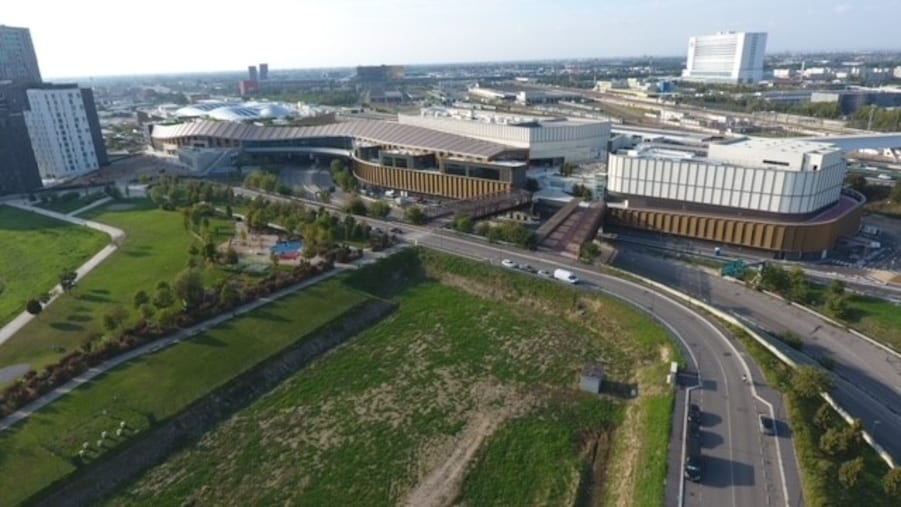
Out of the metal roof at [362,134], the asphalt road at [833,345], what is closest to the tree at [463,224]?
the asphalt road at [833,345]

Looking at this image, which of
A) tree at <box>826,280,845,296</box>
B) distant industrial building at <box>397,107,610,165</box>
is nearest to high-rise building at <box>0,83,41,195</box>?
distant industrial building at <box>397,107,610,165</box>

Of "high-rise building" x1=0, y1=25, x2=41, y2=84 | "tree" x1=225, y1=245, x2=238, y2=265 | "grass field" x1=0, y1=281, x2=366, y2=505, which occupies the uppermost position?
"high-rise building" x1=0, y1=25, x2=41, y2=84

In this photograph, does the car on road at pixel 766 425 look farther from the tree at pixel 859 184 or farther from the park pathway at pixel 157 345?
the tree at pixel 859 184

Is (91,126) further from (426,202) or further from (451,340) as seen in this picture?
(451,340)

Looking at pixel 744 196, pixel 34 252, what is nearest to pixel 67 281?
pixel 34 252

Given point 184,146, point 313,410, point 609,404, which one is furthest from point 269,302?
point 184,146

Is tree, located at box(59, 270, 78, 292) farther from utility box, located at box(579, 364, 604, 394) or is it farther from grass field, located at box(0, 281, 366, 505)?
utility box, located at box(579, 364, 604, 394)

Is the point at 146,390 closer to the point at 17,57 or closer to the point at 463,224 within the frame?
the point at 463,224
